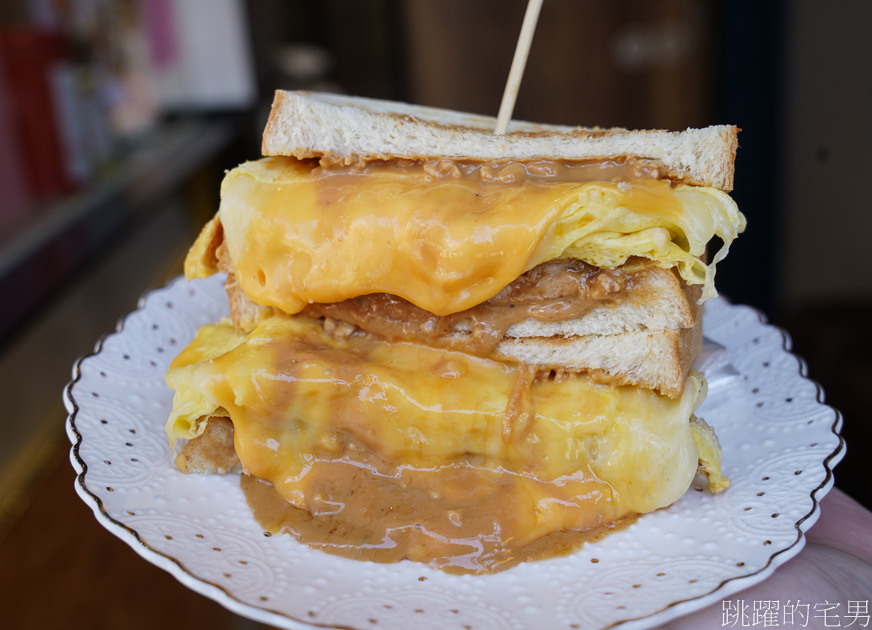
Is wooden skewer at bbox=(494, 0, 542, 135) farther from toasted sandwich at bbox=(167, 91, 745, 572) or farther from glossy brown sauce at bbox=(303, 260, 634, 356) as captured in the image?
glossy brown sauce at bbox=(303, 260, 634, 356)

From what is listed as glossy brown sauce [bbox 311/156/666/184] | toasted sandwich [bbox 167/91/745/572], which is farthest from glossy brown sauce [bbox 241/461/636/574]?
glossy brown sauce [bbox 311/156/666/184]

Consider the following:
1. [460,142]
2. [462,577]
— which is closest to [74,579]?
[462,577]

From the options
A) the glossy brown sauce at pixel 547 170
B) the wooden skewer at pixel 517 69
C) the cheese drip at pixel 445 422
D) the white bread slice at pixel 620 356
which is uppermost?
the wooden skewer at pixel 517 69

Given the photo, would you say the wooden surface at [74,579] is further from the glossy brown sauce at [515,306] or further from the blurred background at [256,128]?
the glossy brown sauce at [515,306]

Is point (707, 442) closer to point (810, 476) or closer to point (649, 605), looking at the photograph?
point (810, 476)

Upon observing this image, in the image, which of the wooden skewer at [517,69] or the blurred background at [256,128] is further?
the blurred background at [256,128]

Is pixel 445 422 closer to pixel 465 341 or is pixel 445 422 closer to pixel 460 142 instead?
pixel 465 341

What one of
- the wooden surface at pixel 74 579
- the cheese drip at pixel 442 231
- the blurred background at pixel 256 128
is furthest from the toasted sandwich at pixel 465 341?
the blurred background at pixel 256 128
